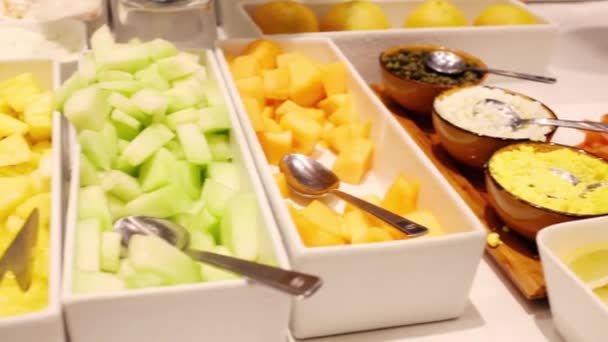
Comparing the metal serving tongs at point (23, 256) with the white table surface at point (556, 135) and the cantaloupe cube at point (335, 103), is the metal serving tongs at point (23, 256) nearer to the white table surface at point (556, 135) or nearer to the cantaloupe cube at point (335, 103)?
the white table surface at point (556, 135)

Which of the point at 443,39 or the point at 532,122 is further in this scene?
the point at 443,39

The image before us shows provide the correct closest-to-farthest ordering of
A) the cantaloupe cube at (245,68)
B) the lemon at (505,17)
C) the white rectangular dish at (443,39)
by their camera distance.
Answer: the cantaloupe cube at (245,68) → the white rectangular dish at (443,39) → the lemon at (505,17)

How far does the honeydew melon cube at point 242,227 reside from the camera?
703 mm

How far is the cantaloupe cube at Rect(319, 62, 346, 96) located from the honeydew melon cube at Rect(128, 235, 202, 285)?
52 cm

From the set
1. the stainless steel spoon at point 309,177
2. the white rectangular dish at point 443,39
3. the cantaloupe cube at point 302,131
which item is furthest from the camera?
the white rectangular dish at point 443,39

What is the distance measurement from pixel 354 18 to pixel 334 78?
0.27m

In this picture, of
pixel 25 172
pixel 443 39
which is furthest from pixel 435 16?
pixel 25 172

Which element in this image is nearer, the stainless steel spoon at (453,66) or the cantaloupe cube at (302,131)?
the cantaloupe cube at (302,131)

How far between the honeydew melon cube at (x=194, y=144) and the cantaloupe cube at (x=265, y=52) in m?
0.29

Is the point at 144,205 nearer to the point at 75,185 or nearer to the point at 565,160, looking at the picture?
the point at 75,185

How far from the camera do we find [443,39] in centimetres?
130

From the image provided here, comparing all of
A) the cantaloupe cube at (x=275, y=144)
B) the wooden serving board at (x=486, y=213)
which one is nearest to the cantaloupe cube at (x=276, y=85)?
the cantaloupe cube at (x=275, y=144)

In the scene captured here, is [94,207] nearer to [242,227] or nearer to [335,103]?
[242,227]

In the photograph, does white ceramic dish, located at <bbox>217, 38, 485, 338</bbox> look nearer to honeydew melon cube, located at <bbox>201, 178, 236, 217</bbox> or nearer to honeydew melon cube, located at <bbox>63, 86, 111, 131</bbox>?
honeydew melon cube, located at <bbox>201, 178, 236, 217</bbox>
